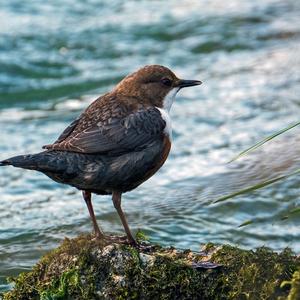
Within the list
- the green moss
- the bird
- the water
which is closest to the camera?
the green moss

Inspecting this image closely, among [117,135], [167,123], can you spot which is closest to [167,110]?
[167,123]

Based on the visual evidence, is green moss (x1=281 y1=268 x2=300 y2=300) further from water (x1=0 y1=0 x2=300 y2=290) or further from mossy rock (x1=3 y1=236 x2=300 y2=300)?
water (x1=0 y1=0 x2=300 y2=290)

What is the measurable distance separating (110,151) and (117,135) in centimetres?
12

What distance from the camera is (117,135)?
5.72 meters

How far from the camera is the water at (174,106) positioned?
7.79 meters

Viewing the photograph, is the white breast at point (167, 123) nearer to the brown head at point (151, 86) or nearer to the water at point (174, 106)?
the brown head at point (151, 86)

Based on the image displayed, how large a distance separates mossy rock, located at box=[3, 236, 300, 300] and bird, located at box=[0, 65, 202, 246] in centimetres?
25

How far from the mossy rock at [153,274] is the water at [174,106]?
2.97 feet

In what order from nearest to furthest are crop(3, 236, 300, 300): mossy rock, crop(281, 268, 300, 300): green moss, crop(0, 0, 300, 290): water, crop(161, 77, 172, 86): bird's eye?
crop(281, 268, 300, 300): green moss, crop(3, 236, 300, 300): mossy rock, crop(161, 77, 172, 86): bird's eye, crop(0, 0, 300, 290): water

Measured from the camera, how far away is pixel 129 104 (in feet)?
19.6

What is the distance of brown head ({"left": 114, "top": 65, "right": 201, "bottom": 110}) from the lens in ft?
20.3

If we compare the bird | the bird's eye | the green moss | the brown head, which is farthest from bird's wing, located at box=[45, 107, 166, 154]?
the green moss

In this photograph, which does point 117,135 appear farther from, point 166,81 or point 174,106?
point 174,106

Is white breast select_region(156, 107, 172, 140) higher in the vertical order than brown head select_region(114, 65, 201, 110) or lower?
lower
